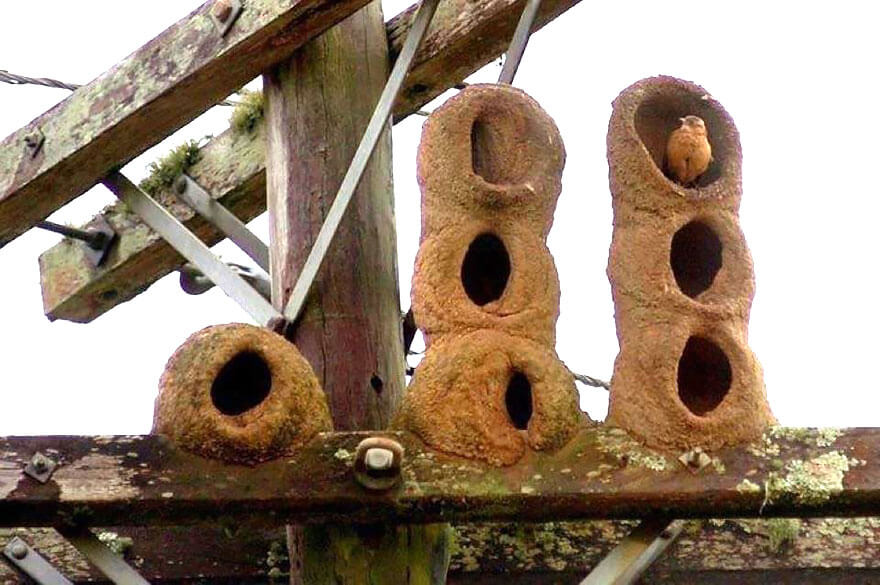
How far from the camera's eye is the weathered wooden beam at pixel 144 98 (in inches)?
194

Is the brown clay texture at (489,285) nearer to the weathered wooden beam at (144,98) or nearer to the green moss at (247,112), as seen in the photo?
the weathered wooden beam at (144,98)

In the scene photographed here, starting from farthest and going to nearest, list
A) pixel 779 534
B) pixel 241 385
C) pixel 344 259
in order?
pixel 344 259 < pixel 779 534 < pixel 241 385

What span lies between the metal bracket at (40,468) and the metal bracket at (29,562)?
0.48 m

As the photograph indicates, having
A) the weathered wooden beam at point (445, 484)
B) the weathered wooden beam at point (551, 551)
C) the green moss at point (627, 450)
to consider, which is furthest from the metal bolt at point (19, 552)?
the green moss at point (627, 450)

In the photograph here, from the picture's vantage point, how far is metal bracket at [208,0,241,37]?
4.93 metres

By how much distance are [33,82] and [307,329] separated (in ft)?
6.03

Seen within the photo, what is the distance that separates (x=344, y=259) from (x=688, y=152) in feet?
3.18

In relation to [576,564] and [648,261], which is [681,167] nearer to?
[648,261]

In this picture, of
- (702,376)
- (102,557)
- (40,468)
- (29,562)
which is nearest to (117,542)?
(29,562)

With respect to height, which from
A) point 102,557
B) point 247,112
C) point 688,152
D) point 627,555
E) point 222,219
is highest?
point 247,112

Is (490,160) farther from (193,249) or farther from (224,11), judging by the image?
(193,249)

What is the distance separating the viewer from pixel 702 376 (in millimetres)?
4262

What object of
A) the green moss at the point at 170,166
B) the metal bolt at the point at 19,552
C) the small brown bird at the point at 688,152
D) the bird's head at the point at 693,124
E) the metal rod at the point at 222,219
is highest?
the green moss at the point at 170,166

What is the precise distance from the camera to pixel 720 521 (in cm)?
457
